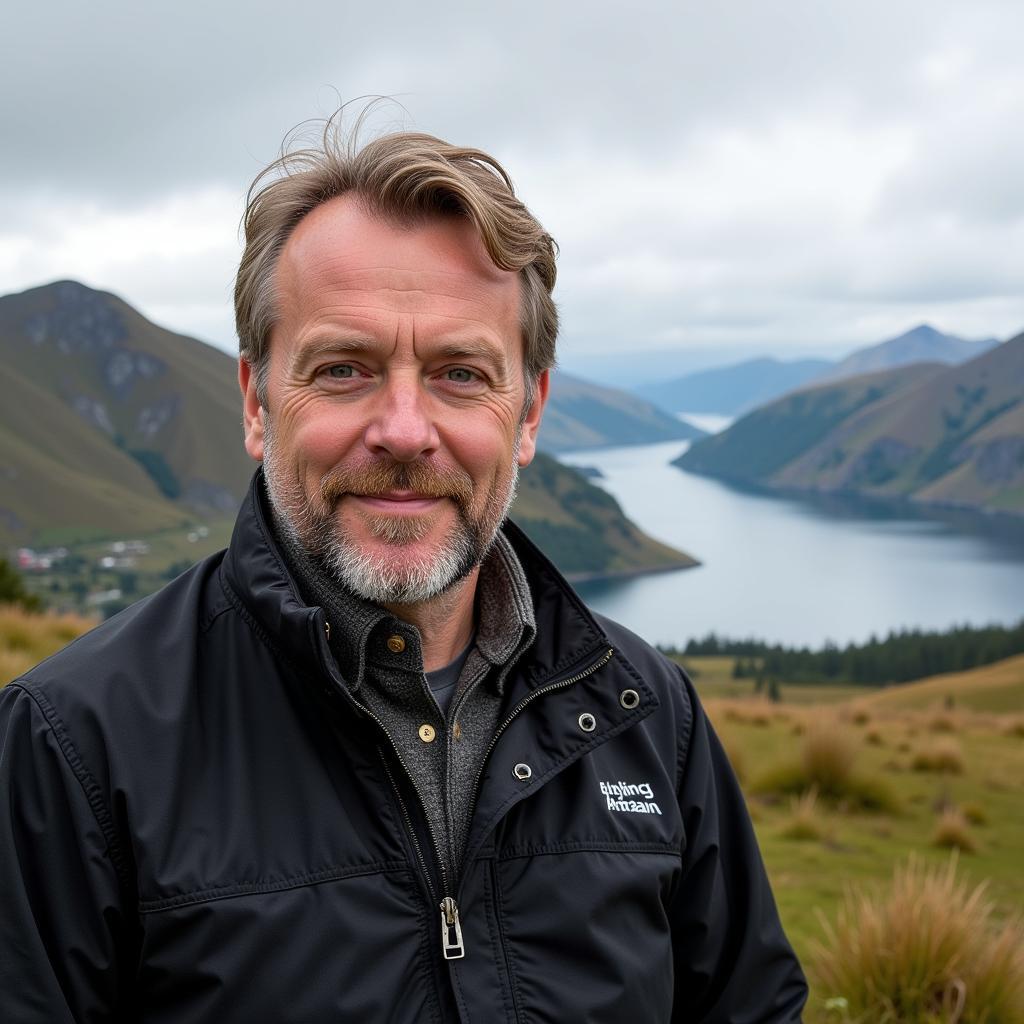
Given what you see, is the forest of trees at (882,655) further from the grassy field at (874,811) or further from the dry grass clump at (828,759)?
the dry grass clump at (828,759)

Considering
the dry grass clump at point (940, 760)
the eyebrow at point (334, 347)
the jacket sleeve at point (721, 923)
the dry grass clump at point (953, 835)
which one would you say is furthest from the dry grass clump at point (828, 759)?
the eyebrow at point (334, 347)

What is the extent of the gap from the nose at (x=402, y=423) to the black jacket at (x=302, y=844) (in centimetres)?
34

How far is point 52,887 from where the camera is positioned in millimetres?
1915

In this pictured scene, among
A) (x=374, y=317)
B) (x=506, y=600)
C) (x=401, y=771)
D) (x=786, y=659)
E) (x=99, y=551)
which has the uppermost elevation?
(x=99, y=551)

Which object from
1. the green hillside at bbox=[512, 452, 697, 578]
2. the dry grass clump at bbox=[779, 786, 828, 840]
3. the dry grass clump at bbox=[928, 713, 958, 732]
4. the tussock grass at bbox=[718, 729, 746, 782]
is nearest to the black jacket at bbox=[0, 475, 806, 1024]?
the dry grass clump at bbox=[779, 786, 828, 840]

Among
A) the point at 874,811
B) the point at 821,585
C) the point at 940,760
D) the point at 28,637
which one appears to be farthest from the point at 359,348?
the point at 821,585

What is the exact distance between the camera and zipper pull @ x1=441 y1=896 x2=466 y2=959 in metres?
2.11

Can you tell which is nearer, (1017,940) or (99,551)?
(1017,940)

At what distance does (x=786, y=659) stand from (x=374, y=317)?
90359mm

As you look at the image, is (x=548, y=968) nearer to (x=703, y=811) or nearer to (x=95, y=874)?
(x=703, y=811)

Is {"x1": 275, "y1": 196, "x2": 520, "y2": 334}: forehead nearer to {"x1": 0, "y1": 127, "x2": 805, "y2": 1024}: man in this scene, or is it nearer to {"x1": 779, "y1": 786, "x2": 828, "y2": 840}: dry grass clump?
{"x1": 0, "y1": 127, "x2": 805, "y2": 1024}: man

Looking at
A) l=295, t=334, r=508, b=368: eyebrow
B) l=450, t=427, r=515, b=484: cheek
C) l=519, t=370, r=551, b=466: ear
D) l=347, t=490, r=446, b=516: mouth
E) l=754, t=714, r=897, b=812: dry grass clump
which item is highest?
l=295, t=334, r=508, b=368: eyebrow

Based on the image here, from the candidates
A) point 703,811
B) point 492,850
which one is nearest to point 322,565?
point 492,850

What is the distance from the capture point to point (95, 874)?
1.93 meters
